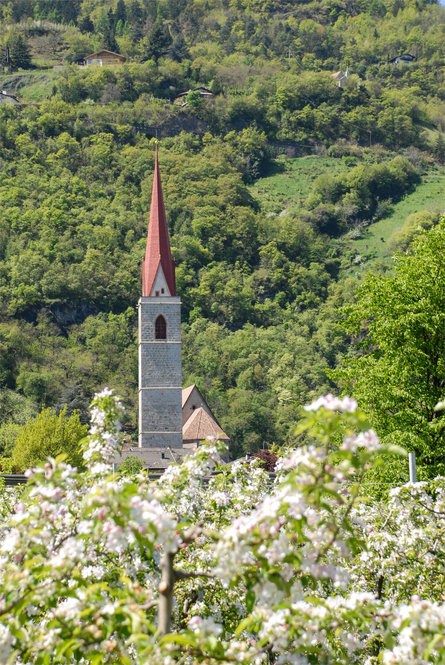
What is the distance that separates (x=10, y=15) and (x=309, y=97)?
155ft

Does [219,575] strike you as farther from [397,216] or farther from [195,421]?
[397,216]

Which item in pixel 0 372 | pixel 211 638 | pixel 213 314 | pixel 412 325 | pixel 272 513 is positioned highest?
pixel 272 513

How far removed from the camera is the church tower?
155 ft

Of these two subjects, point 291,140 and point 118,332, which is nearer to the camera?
point 118,332

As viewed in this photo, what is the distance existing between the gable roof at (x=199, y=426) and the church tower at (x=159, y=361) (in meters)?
4.66

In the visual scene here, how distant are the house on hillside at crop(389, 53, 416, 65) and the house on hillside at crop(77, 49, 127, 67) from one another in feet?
153

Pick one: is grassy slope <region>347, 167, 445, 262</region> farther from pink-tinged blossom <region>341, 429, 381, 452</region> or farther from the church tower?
pink-tinged blossom <region>341, 429, 381, 452</region>

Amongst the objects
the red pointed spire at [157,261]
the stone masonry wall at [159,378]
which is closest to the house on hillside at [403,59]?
the red pointed spire at [157,261]

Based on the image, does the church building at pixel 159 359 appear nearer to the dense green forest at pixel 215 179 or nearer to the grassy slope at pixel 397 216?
the dense green forest at pixel 215 179

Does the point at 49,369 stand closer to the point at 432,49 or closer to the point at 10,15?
the point at 10,15

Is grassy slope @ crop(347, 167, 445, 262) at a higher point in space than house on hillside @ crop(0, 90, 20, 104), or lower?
lower

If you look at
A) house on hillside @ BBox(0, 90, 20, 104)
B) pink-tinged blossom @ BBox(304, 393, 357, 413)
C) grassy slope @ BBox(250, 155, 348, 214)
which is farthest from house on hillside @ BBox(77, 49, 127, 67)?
pink-tinged blossom @ BBox(304, 393, 357, 413)

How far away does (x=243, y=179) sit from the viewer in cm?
12275

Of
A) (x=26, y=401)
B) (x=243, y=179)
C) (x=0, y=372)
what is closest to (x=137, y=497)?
(x=26, y=401)
